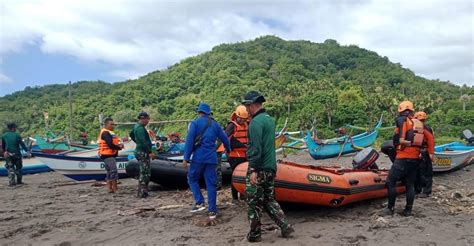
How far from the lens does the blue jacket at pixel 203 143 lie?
19.3 feet

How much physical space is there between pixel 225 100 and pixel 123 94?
64.1ft

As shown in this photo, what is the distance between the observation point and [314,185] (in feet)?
18.7

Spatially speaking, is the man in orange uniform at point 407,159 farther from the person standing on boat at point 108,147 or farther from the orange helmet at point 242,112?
the person standing on boat at point 108,147

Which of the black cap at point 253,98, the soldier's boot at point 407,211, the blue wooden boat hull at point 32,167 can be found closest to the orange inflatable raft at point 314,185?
the soldier's boot at point 407,211

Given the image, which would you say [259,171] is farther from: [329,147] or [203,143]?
[329,147]

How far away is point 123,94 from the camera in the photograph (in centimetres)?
6094

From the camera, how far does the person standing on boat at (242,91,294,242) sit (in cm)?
479

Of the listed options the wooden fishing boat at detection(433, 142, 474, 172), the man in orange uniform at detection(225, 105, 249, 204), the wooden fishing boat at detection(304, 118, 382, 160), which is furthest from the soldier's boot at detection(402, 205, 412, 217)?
the wooden fishing boat at detection(304, 118, 382, 160)

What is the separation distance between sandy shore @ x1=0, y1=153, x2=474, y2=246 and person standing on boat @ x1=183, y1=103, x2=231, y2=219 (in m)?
0.49

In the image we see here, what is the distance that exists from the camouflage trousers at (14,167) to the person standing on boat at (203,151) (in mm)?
7243

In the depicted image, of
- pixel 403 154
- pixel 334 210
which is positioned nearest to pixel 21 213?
pixel 334 210

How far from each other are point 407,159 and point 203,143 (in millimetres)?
2778

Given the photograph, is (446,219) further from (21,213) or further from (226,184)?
(21,213)

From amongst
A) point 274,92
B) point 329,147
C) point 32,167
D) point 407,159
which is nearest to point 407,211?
point 407,159
